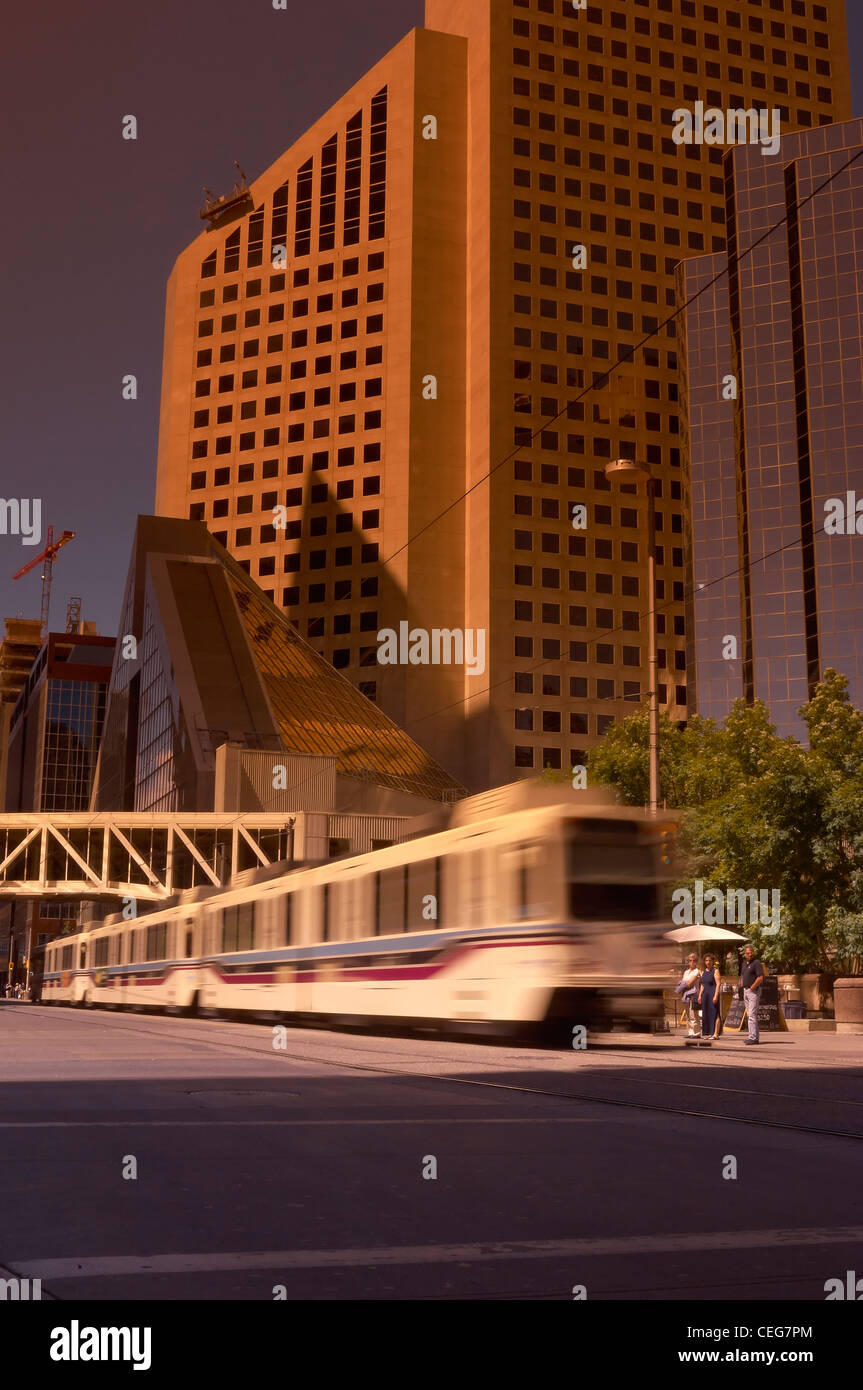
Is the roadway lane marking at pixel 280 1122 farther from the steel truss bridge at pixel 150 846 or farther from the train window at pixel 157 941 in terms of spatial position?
the steel truss bridge at pixel 150 846

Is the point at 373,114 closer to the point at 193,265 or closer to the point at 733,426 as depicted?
the point at 193,265

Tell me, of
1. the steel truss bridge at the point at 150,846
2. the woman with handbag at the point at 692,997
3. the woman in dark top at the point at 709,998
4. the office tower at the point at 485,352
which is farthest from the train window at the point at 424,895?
the office tower at the point at 485,352

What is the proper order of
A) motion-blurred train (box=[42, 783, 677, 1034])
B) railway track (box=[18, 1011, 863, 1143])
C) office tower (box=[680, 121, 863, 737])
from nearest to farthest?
railway track (box=[18, 1011, 863, 1143])
motion-blurred train (box=[42, 783, 677, 1034])
office tower (box=[680, 121, 863, 737])

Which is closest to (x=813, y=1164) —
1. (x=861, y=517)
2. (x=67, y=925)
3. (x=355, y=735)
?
(x=355, y=735)

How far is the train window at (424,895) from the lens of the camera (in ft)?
74.4

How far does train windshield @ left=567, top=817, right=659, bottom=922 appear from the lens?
20656 millimetres

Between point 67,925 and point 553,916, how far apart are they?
10383 centimetres

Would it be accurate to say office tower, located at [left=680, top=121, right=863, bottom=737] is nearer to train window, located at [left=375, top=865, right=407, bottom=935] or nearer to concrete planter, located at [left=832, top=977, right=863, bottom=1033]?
concrete planter, located at [left=832, top=977, right=863, bottom=1033]

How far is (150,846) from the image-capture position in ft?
234

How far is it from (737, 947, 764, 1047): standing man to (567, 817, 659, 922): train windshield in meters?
4.47

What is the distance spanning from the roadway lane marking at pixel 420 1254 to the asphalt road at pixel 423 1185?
2 centimetres

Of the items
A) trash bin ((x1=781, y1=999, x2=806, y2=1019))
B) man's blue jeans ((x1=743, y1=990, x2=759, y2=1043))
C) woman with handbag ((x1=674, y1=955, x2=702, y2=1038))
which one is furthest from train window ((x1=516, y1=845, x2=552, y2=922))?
trash bin ((x1=781, y1=999, x2=806, y2=1019))

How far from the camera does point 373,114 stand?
416 ft

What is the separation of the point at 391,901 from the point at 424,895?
1341 mm
